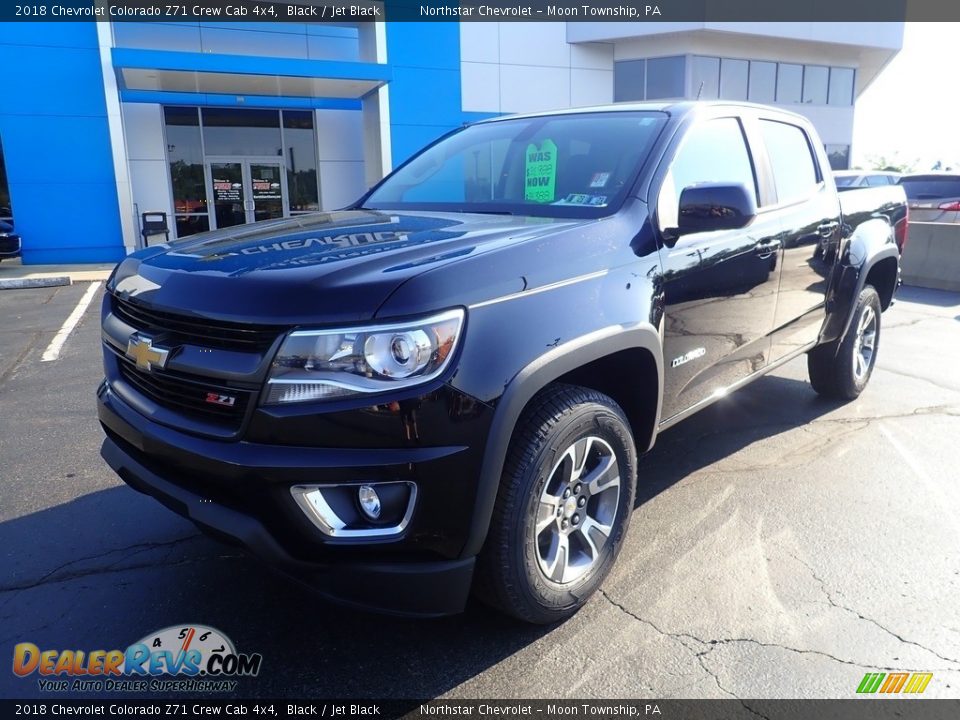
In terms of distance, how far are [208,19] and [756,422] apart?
1641cm

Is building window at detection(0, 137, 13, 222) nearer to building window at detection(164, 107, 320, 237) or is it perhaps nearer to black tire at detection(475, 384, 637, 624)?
building window at detection(164, 107, 320, 237)

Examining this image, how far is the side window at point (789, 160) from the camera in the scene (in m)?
4.04

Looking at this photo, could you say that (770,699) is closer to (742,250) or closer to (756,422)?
(742,250)

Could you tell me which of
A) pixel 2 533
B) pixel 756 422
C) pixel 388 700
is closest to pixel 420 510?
pixel 388 700

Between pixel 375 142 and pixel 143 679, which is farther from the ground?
pixel 375 142

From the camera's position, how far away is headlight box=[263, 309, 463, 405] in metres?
2.05

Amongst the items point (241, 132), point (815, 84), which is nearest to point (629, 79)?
point (815, 84)

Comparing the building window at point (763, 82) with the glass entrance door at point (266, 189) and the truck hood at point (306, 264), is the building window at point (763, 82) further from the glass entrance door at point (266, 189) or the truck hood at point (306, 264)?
the truck hood at point (306, 264)

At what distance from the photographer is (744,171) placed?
3738 millimetres

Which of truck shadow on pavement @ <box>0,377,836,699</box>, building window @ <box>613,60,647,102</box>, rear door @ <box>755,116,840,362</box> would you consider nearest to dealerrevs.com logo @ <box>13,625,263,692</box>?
truck shadow on pavement @ <box>0,377,836,699</box>

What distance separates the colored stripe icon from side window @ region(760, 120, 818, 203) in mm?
2451

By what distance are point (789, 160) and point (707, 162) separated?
3.72ft

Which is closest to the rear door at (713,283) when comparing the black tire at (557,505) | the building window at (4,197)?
the black tire at (557,505)

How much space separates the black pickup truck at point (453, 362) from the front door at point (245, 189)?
15.7 m
